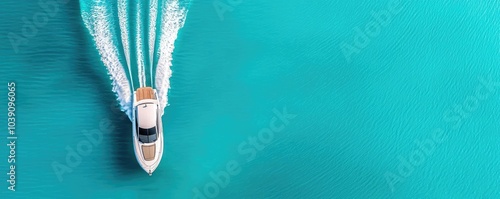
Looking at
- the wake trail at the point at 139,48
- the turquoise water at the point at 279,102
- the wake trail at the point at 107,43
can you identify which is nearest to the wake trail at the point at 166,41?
the turquoise water at the point at 279,102

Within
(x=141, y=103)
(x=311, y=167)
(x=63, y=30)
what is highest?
(x=63, y=30)

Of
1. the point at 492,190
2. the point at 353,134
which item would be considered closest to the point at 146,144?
the point at 353,134

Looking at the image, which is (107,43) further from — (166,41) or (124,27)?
(166,41)

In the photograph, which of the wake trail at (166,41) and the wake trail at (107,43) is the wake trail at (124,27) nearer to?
the wake trail at (107,43)

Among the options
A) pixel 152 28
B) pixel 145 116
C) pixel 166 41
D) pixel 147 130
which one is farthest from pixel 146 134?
pixel 152 28

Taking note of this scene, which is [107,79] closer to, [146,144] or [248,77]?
[146,144]
